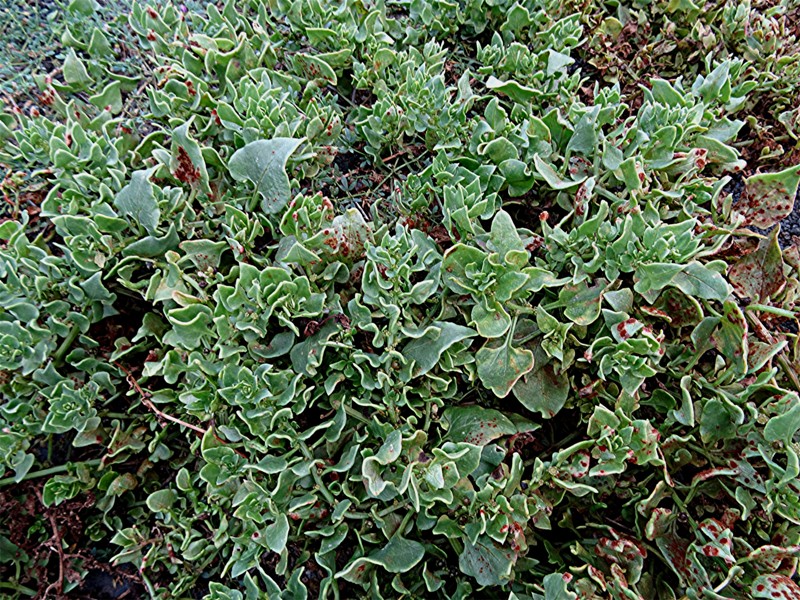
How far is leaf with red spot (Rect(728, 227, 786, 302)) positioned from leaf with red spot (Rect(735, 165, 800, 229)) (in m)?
0.07

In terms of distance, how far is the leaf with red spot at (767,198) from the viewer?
79.2 inches

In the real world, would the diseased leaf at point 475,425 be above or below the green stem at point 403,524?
above

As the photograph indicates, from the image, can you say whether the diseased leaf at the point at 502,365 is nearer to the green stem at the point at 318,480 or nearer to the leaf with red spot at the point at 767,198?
the green stem at the point at 318,480

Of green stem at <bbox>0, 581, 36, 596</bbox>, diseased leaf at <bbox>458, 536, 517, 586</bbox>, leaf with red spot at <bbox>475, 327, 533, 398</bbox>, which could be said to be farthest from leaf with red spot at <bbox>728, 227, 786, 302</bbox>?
green stem at <bbox>0, 581, 36, 596</bbox>

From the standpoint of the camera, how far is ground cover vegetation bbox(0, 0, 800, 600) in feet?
5.76

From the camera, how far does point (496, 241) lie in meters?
1.88

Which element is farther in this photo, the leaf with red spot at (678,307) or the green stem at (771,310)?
the leaf with red spot at (678,307)

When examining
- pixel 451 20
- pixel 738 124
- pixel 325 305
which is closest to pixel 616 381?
pixel 325 305

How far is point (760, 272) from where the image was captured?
2.01 m

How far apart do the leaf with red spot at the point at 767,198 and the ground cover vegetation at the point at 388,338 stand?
10 millimetres

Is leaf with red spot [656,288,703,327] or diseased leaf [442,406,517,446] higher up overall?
leaf with red spot [656,288,703,327]

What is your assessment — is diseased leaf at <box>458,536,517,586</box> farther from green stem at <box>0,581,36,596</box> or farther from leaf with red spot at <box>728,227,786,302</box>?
green stem at <box>0,581,36,596</box>

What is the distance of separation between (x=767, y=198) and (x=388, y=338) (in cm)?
142

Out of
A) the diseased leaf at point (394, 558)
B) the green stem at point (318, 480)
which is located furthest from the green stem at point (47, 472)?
the diseased leaf at point (394, 558)
